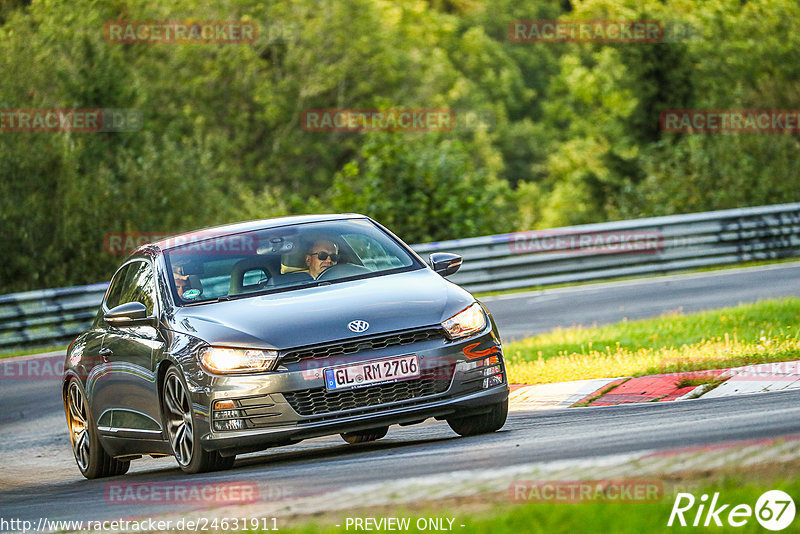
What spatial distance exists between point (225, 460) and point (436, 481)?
2.51 meters

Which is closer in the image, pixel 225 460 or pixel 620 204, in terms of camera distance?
pixel 225 460

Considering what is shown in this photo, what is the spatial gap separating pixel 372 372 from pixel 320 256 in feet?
4.76

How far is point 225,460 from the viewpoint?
27.1ft

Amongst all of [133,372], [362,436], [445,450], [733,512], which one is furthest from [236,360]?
[733,512]

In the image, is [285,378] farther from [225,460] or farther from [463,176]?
[463,176]

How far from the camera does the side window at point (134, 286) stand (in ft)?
30.2

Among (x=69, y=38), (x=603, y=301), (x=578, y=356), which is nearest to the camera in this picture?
(x=578, y=356)

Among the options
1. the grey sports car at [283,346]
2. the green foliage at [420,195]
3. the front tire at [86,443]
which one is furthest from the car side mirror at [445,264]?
the green foliage at [420,195]

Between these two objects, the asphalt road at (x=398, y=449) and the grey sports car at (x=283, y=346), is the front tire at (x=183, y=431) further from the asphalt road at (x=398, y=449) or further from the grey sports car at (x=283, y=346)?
the asphalt road at (x=398, y=449)

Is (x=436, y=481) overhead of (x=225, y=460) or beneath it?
overhead

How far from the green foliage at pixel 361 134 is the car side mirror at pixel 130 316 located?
1600 cm

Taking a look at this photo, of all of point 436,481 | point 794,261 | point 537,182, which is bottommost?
point 537,182

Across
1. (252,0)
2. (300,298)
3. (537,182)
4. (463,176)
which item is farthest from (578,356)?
(537,182)

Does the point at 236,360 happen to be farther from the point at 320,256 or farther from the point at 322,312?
the point at 320,256
